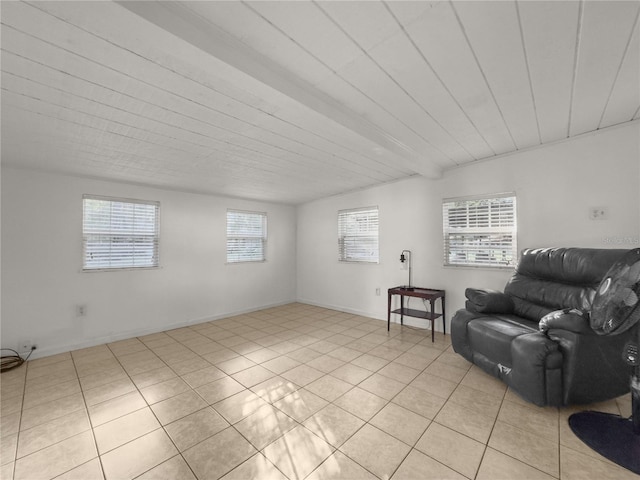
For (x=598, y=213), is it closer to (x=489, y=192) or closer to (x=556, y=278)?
(x=556, y=278)

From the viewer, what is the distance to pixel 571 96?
1858mm

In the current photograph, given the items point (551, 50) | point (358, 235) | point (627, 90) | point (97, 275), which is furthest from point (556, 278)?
point (97, 275)

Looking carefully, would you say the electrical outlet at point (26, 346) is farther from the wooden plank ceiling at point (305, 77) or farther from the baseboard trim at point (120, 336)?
the wooden plank ceiling at point (305, 77)

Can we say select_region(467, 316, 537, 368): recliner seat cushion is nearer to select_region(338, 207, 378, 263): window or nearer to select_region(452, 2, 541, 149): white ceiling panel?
select_region(452, 2, 541, 149): white ceiling panel

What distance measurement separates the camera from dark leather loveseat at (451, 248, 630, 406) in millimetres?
1792

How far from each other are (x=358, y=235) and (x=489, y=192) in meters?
2.07

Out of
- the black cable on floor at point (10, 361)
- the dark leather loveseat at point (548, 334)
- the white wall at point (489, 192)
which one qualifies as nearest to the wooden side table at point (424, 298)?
the white wall at point (489, 192)

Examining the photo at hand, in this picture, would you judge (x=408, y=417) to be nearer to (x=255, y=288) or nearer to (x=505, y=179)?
(x=505, y=179)

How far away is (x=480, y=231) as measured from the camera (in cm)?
324

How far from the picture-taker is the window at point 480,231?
3047 mm

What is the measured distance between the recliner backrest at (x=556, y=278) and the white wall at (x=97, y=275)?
13.5ft

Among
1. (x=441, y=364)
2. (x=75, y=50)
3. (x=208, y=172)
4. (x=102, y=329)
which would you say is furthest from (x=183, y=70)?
Result: (x=102, y=329)

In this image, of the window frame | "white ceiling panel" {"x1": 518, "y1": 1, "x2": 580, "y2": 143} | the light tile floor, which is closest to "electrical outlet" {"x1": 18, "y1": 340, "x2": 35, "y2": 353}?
the light tile floor

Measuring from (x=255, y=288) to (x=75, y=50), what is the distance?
427 centimetres
